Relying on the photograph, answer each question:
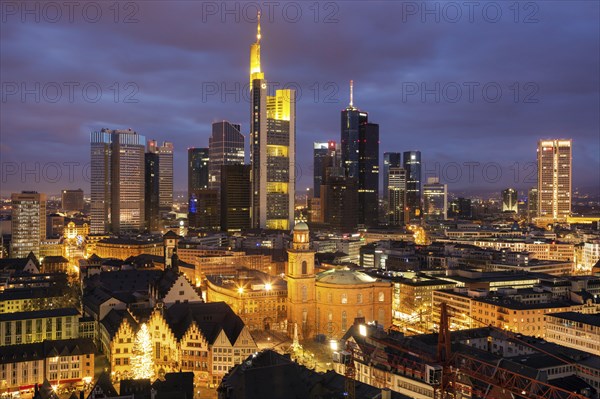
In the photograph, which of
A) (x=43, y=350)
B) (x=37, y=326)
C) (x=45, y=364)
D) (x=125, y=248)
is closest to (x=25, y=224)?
(x=125, y=248)

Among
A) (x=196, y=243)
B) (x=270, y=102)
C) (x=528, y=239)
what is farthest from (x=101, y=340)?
(x=270, y=102)

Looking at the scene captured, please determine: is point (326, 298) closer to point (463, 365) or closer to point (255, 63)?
point (463, 365)

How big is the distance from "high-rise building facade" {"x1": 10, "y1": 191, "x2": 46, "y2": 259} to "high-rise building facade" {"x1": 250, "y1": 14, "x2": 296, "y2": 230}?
62.8 m

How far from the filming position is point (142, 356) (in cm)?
4459

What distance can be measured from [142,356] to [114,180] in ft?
493

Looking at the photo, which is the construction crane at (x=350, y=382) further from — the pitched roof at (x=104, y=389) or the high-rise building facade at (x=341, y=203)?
the high-rise building facade at (x=341, y=203)

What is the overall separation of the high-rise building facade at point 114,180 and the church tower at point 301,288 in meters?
131

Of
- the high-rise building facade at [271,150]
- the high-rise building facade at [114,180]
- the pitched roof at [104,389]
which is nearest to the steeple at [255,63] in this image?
the high-rise building facade at [271,150]

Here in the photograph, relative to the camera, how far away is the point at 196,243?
121 metres

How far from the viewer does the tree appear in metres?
43.7

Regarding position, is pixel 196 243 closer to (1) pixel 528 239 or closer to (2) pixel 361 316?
(2) pixel 361 316

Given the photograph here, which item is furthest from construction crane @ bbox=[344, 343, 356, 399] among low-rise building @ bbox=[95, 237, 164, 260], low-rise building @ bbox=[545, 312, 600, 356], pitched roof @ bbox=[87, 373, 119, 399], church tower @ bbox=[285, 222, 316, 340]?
low-rise building @ bbox=[95, 237, 164, 260]

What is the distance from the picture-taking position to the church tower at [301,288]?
63188 millimetres

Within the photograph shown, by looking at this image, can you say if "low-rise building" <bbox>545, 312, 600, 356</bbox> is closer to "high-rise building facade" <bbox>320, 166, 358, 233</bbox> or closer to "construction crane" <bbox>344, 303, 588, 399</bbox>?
"construction crane" <bbox>344, 303, 588, 399</bbox>
